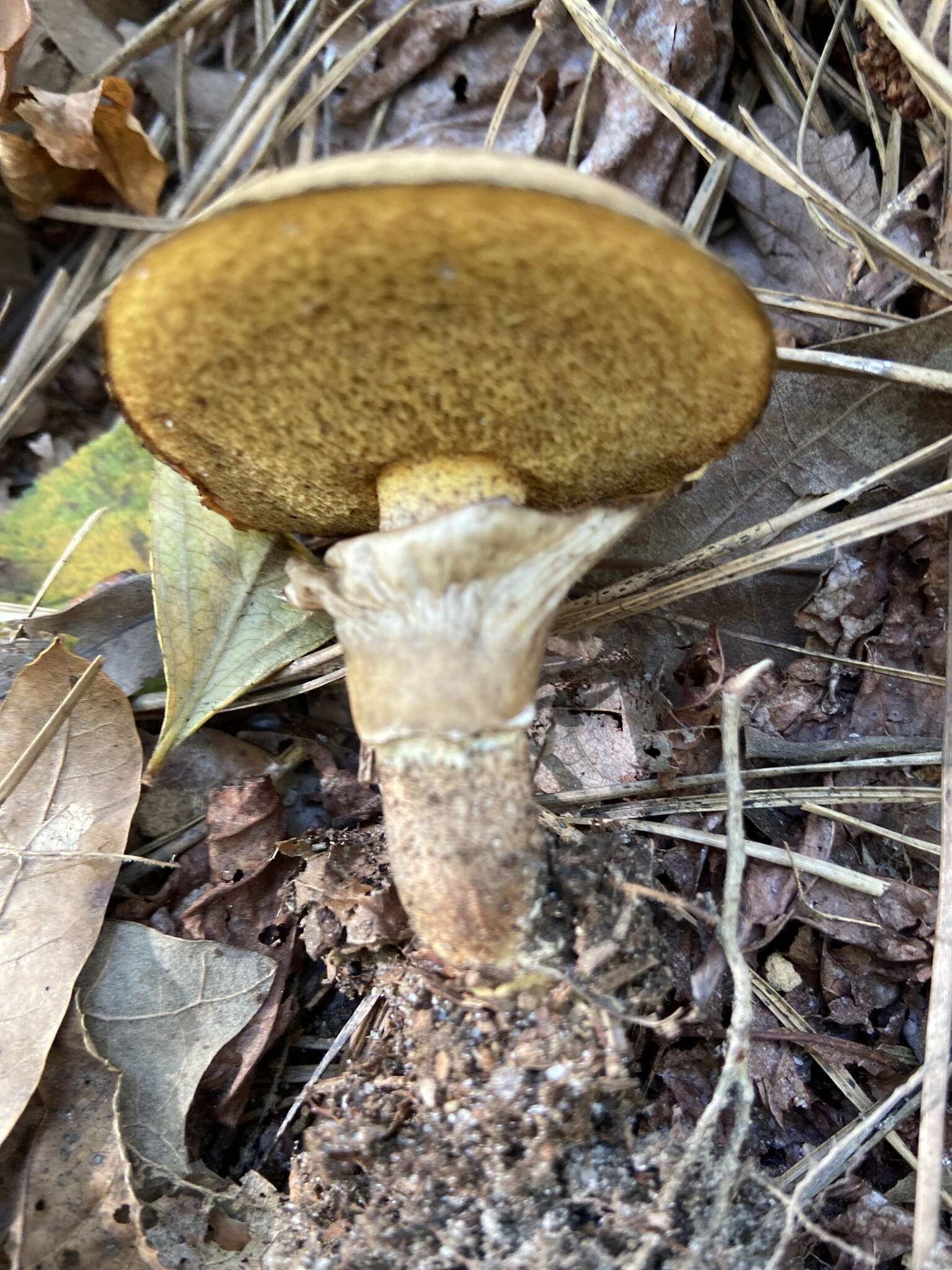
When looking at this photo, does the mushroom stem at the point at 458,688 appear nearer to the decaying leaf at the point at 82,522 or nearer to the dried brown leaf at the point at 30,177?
the decaying leaf at the point at 82,522

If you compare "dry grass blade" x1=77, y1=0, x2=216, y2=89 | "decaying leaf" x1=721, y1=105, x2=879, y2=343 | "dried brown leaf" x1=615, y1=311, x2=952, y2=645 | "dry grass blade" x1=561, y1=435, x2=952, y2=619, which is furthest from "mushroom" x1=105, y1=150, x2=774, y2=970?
"dry grass blade" x1=77, y1=0, x2=216, y2=89

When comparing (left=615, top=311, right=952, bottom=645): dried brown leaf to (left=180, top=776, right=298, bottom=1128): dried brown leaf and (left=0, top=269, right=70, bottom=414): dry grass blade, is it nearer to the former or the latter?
(left=180, top=776, right=298, bottom=1128): dried brown leaf

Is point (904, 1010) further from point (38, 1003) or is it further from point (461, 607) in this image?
point (38, 1003)

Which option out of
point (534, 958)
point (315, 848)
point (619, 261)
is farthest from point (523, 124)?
point (534, 958)

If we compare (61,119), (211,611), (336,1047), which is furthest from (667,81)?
(336,1047)

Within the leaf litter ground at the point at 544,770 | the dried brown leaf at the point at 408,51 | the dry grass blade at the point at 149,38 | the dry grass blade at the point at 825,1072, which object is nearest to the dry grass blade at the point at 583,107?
the leaf litter ground at the point at 544,770

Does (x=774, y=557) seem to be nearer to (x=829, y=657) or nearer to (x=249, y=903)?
(x=829, y=657)
